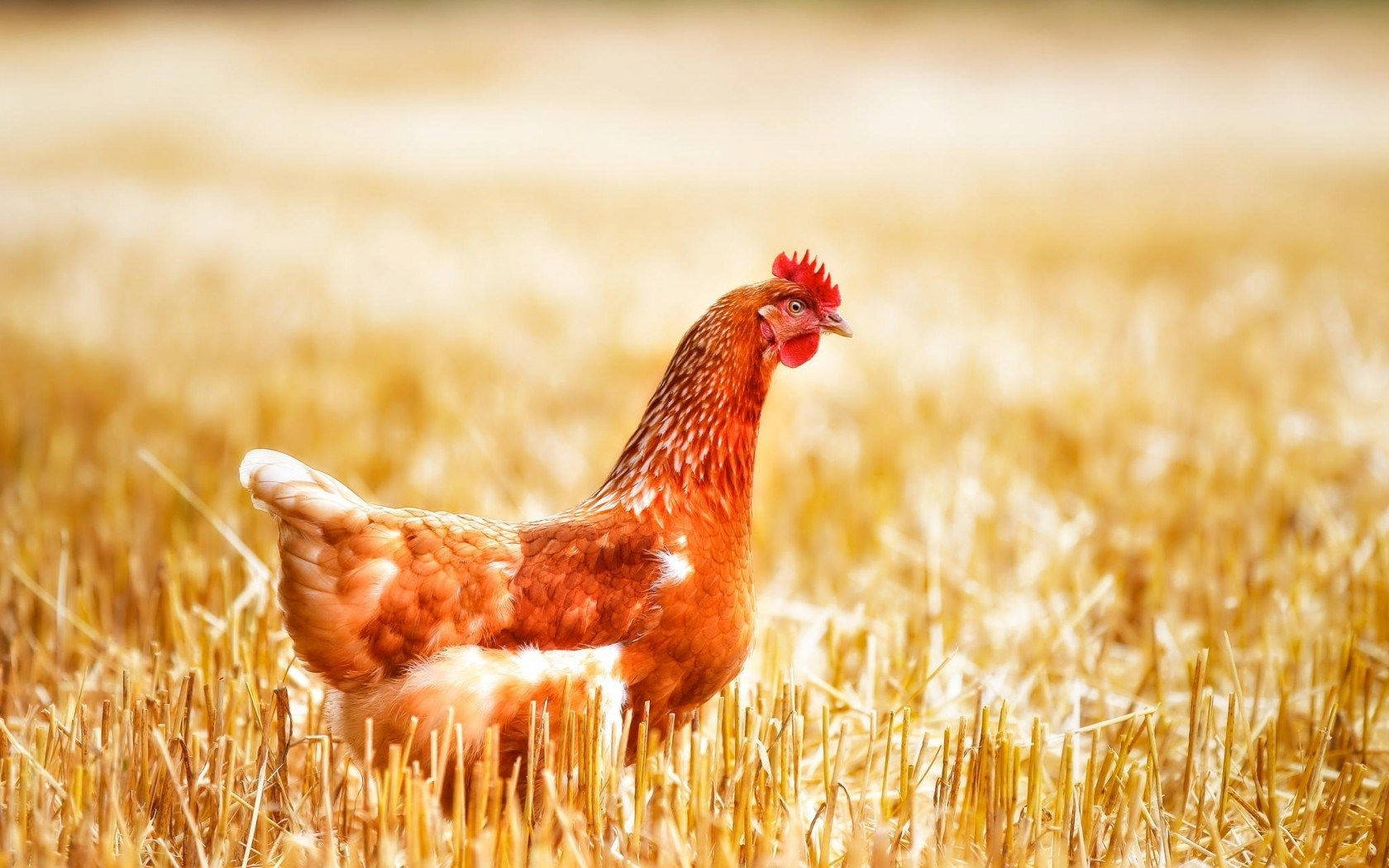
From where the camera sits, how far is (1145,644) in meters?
2.72

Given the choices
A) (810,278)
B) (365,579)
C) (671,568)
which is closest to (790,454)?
(810,278)

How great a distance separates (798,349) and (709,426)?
21 cm

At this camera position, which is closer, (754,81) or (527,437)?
(527,437)

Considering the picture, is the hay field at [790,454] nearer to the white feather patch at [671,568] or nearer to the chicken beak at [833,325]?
the white feather patch at [671,568]

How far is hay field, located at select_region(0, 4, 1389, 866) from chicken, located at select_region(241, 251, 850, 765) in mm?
119

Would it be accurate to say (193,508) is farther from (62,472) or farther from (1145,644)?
(1145,644)

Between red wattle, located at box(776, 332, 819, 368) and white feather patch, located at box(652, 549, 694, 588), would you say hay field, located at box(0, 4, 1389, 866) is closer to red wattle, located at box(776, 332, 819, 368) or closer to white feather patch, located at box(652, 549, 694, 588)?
white feather patch, located at box(652, 549, 694, 588)

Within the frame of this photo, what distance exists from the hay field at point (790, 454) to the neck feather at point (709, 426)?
40 centimetres

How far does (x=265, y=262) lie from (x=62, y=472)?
397 cm

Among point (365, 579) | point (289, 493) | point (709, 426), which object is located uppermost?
point (709, 426)

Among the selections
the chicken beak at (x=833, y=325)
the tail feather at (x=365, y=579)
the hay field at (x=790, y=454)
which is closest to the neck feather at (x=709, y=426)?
the chicken beak at (x=833, y=325)

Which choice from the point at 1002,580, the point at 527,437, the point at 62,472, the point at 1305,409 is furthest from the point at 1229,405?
the point at 62,472

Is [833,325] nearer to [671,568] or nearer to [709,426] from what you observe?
[709,426]

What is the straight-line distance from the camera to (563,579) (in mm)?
1798
